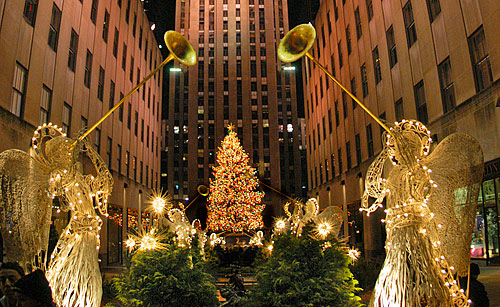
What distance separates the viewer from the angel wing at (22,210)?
19.2 ft

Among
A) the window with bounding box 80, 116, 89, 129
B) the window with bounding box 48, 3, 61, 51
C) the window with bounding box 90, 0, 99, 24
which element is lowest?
the window with bounding box 80, 116, 89, 129

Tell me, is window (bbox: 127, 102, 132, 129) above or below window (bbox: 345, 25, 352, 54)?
below

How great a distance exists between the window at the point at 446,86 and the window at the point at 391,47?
5695 millimetres

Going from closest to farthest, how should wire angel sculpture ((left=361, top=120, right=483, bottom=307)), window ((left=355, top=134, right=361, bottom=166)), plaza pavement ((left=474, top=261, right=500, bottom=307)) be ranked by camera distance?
wire angel sculpture ((left=361, top=120, right=483, bottom=307))
plaza pavement ((left=474, top=261, right=500, bottom=307))
window ((left=355, top=134, right=361, bottom=166))

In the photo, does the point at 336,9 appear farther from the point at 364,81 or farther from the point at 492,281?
the point at 492,281

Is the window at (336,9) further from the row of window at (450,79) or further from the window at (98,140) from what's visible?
the window at (98,140)

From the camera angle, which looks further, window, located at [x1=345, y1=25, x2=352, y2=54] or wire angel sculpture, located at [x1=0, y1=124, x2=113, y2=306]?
window, located at [x1=345, y1=25, x2=352, y2=54]

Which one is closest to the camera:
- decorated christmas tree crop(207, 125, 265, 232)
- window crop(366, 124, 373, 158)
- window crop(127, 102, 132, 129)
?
window crop(366, 124, 373, 158)

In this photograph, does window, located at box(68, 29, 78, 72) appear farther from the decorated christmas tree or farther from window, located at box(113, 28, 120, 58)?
the decorated christmas tree

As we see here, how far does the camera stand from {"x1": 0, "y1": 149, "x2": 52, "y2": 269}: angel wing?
5.87 metres

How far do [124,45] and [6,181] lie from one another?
29.6 m

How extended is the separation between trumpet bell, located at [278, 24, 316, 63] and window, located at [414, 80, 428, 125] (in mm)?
13707

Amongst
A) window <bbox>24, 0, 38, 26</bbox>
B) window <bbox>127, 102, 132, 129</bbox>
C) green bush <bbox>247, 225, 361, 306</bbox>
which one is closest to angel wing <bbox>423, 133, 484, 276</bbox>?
green bush <bbox>247, 225, 361, 306</bbox>

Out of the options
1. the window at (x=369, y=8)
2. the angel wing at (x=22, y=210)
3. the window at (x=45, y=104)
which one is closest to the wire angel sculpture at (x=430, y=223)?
the angel wing at (x=22, y=210)
